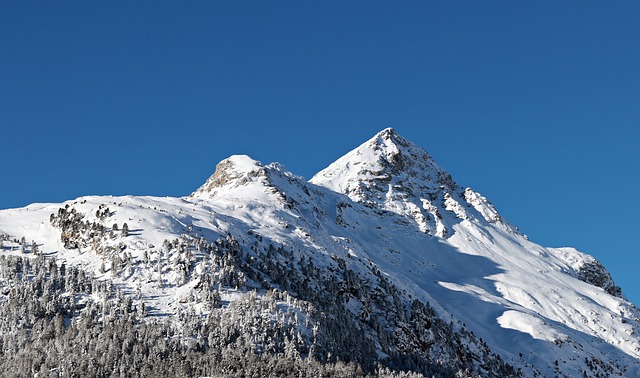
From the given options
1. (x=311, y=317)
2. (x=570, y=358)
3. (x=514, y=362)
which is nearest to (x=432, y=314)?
(x=514, y=362)

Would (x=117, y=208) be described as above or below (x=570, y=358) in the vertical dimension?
above

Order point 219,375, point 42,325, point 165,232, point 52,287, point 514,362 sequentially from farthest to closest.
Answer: point 514,362 → point 165,232 → point 52,287 → point 42,325 → point 219,375

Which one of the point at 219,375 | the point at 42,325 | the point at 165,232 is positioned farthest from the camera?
the point at 165,232

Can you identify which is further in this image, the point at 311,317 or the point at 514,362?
the point at 514,362

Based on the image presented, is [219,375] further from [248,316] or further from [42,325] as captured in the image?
[42,325]

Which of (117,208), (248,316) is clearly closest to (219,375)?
(248,316)

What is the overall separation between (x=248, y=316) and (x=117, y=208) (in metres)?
55.1

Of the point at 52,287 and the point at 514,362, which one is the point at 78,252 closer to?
the point at 52,287

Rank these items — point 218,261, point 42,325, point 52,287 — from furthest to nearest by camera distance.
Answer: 1. point 218,261
2. point 52,287
3. point 42,325

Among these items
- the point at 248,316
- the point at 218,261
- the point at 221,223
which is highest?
the point at 221,223

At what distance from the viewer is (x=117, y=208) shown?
179250 millimetres

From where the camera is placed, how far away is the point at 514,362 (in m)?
187

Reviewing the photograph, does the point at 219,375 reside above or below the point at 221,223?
below

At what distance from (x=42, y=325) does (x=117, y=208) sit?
4985 centimetres
